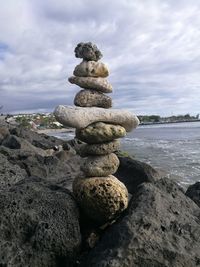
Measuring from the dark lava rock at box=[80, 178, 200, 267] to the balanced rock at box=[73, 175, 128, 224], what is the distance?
29 cm

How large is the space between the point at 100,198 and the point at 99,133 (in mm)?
1006

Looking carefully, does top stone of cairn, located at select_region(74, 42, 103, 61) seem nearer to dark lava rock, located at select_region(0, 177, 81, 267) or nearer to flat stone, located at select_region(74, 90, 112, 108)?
flat stone, located at select_region(74, 90, 112, 108)

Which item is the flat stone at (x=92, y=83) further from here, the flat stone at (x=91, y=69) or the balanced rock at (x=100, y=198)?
the balanced rock at (x=100, y=198)

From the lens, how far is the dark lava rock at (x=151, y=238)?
5.95 meters

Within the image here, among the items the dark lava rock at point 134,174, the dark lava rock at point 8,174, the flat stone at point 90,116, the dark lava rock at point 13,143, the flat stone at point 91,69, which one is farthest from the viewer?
the dark lava rock at point 13,143

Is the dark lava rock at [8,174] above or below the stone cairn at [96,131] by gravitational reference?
below

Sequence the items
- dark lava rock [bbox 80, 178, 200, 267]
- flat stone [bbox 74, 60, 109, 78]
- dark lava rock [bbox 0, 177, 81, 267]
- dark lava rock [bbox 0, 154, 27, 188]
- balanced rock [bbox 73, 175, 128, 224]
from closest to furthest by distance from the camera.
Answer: dark lava rock [bbox 80, 178, 200, 267]
dark lava rock [bbox 0, 177, 81, 267]
balanced rock [bbox 73, 175, 128, 224]
flat stone [bbox 74, 60, 109, 78]
dark lava rock [bbox 0, 154, 27, 188]

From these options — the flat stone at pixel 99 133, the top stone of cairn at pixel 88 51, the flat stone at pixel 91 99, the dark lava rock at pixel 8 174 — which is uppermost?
the top stone of cairn at pixel 88 51

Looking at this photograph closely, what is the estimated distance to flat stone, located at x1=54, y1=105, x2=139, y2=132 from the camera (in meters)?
7.29

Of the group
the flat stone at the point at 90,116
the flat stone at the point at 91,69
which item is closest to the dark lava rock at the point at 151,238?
the flat stone at the point at 90,116

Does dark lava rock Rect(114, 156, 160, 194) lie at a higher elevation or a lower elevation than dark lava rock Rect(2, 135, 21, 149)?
higher

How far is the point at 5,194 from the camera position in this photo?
6.79m


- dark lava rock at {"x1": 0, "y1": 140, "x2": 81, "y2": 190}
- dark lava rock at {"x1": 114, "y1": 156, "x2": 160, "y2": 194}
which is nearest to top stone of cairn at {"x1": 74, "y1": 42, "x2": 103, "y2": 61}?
dark lava rock at {"x1": 114, "y1": 156, "x2": 160, "y2": 194}

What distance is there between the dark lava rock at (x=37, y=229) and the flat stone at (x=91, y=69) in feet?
6.88
